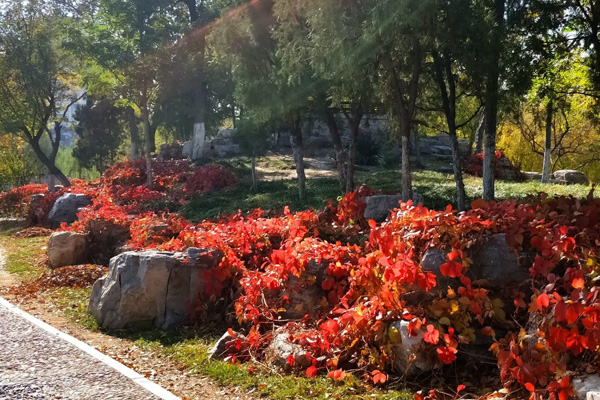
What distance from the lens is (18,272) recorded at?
1185 centimetres

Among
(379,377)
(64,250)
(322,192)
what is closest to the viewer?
(379,377)

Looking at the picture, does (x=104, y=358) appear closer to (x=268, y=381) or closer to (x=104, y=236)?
(x=268, y=381)

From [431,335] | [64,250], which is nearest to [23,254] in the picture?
[64,250]

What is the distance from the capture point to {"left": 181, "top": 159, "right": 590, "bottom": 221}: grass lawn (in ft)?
54.4

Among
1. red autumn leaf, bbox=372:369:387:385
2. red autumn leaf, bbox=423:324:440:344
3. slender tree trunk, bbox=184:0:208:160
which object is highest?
slender tree trunk, bbox=184:0:208:160

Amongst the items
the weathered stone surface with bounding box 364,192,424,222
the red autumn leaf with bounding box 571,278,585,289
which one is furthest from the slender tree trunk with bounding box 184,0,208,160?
the red autumn leaf with bounding box 571,278,585,289

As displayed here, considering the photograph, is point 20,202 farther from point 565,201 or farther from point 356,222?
point 565,201

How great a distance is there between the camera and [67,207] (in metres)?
20.2

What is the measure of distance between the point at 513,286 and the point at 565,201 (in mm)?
1430

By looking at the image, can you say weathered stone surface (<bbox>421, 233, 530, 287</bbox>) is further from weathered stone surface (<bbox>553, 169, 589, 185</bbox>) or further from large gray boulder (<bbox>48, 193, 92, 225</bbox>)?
weathered stone surface (<bbox>553, 169, 589, 185</bbox>)

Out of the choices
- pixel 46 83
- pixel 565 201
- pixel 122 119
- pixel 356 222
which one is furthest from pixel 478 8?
pixel 122 119

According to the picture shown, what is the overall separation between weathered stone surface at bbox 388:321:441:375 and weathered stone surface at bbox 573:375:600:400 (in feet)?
4.00

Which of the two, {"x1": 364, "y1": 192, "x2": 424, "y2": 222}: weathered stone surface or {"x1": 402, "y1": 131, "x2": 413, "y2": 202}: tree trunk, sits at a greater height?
{"x1": 402, "y1": 131, "x2": 413, "y2": 202}: tree trunk

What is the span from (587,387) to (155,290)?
530 cm
